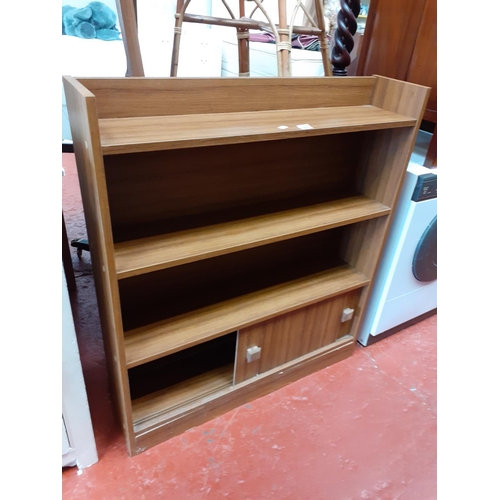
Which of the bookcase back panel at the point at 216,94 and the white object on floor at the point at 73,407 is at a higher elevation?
the bookcase back panel at the point at 216,94

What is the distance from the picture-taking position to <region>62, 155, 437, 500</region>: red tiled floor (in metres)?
1.21

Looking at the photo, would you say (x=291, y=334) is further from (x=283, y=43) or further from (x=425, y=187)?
(x=283, y=43)

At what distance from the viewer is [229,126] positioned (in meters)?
0.97

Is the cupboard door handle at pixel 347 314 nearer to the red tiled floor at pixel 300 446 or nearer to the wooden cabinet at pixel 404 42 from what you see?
the red tiled floor at pixel 300 446

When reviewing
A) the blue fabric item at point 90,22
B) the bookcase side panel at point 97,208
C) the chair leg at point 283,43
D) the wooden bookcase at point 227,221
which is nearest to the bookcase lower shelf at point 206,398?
the wooden bookcase at point 227,221

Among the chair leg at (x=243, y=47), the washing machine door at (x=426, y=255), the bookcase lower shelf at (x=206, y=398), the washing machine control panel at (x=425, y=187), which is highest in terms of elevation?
the chair leg at (x=243, y=47)

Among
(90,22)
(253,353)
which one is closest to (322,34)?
(253,353)

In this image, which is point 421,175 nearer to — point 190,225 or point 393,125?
point 393,125

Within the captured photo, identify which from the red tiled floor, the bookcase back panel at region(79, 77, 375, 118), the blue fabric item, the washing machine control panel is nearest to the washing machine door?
the washing machine control panel

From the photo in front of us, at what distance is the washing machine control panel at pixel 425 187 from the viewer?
1.37m

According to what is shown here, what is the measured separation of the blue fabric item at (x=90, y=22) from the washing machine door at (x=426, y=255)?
10.5ft

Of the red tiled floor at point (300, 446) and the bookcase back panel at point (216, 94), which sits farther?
the red tiled floor at point (300, 446)

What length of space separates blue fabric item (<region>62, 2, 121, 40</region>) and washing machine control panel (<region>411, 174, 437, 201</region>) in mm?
3156

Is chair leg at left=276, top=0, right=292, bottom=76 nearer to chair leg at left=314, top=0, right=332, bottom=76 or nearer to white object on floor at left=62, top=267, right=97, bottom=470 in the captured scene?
chair leg at left=314, top=0, right=332, bottom=76
